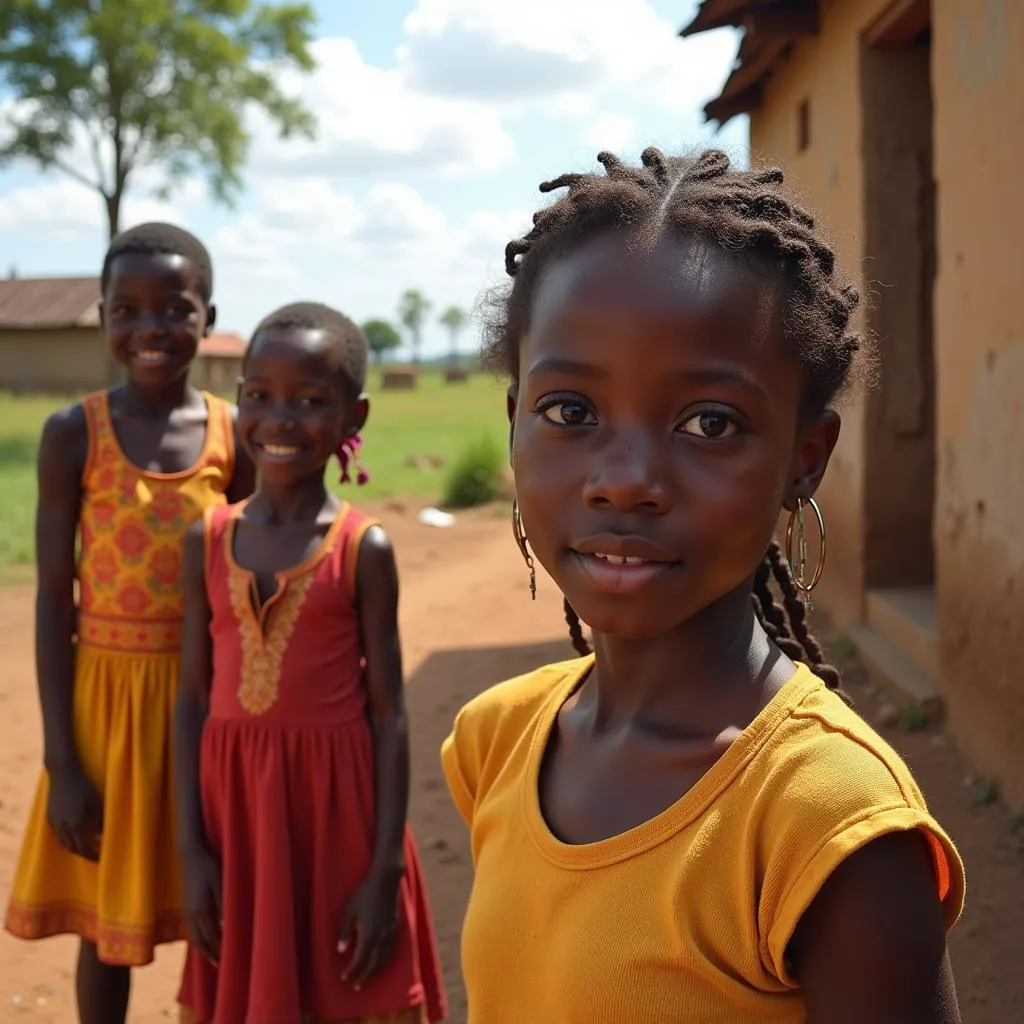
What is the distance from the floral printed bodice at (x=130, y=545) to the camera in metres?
2.51

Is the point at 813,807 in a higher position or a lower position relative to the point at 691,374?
lower

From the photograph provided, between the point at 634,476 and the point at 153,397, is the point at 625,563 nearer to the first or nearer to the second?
the point at 634,476

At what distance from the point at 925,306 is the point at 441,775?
10.6 ft

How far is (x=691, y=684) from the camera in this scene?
1181 millimetres

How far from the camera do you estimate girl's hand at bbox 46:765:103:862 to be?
2.43 m

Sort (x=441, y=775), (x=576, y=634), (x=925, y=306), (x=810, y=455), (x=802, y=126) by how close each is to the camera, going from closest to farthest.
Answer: (x=810, y=455), (x=576, y=634), (x=441, y=775), (x=925, y=306), (x=802, y=126)

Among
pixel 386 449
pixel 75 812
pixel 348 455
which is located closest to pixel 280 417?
pixel 348 455

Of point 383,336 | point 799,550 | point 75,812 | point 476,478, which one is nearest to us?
point 799,550

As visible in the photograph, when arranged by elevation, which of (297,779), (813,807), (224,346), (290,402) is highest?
(224,346)

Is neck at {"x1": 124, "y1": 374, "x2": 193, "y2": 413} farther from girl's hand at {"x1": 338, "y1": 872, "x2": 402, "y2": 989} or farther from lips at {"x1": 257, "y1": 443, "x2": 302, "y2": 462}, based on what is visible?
girl's hand at {"x1": 338, "y1": 872, "x2": 402, "y2": 989}

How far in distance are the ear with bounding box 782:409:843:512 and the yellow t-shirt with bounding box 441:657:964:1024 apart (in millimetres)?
183

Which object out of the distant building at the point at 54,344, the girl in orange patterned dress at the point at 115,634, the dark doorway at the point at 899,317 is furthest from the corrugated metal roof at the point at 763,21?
the distant building at the point at 54,344

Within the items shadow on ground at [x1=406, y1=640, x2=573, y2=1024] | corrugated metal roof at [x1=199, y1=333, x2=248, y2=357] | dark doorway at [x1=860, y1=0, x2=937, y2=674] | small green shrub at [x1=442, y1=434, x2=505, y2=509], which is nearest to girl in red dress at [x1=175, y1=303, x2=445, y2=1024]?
shadow on ground at [x1=406, y1=640, x2=573, y2=1024]

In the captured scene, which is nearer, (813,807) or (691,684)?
(813,807)
